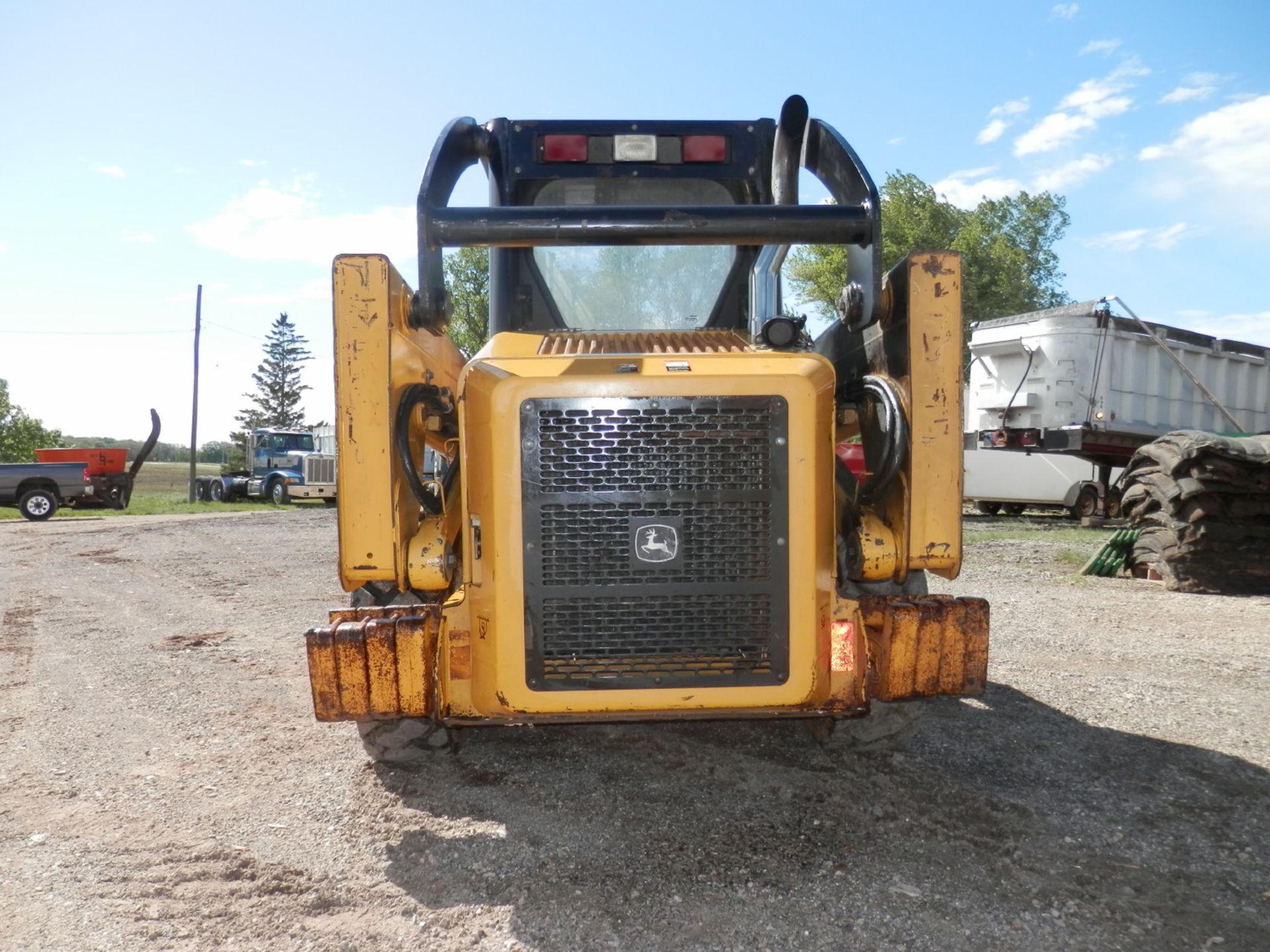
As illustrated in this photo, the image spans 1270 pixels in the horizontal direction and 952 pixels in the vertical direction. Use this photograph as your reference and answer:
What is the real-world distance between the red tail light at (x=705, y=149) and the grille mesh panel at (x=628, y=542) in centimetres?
167

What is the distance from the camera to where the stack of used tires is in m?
8.39

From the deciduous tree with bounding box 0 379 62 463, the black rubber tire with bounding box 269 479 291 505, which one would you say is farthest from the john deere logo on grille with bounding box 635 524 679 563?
the deciduous tree with bounding box 0 379 62 463

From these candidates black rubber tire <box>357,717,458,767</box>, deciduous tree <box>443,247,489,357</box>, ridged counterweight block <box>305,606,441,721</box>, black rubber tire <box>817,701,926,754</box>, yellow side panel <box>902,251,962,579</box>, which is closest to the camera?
ridged counterweight block <box>305,606,441,721</box>

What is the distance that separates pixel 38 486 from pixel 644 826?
73.0 feet

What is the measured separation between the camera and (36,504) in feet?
68.5

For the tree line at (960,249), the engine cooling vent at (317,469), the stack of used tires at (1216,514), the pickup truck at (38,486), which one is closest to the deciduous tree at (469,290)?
the tree line at (960,249)

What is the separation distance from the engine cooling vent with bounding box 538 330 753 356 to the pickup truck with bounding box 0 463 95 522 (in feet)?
70.1

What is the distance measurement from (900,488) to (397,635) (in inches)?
65.0

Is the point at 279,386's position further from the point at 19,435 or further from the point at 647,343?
the point at 647,343

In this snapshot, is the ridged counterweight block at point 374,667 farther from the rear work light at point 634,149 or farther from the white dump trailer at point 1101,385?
the white dump trailer at point 1101,385

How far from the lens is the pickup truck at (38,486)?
2080cm

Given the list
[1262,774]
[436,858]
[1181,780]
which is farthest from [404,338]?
[1262,774]

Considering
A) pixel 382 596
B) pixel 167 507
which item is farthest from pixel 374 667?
pixel 167 507

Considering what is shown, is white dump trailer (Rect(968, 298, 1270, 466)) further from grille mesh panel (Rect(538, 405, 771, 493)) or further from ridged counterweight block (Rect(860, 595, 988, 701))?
grille mesh panel (Rect(538, 405, 771, 493))
